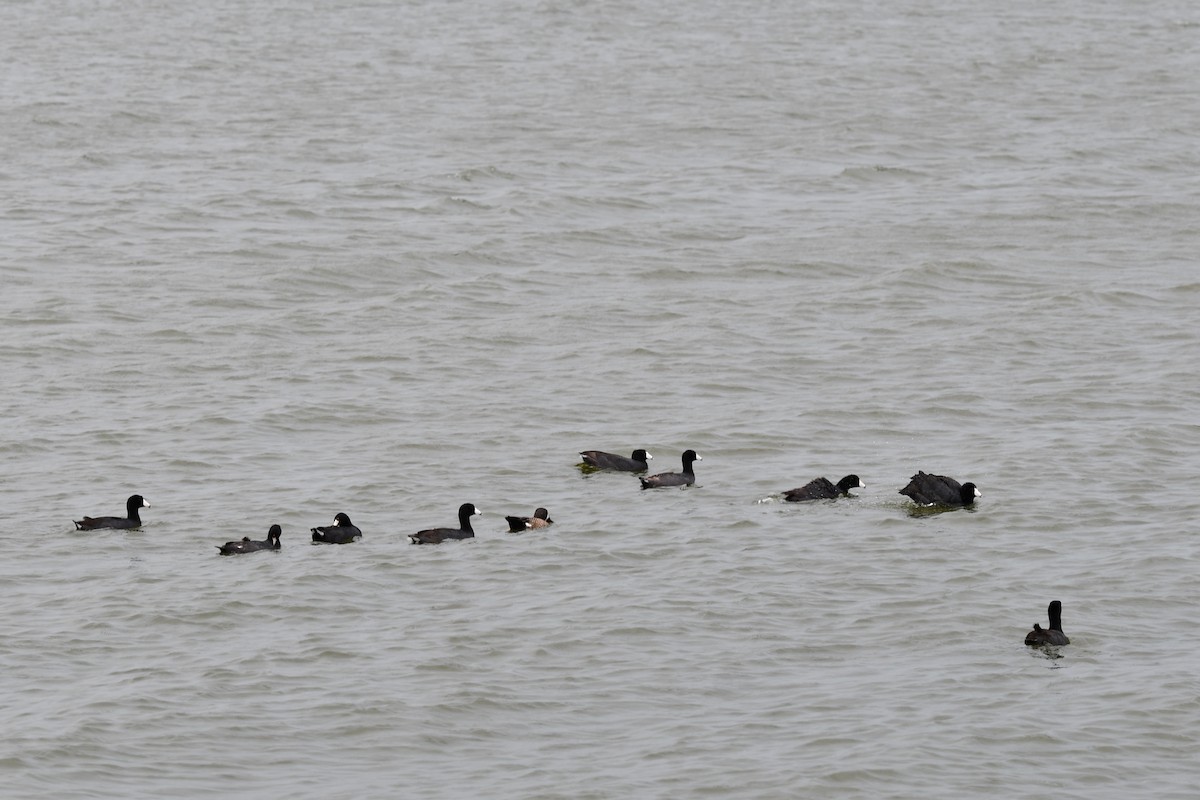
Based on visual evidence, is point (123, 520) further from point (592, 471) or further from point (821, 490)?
point (821, 490)

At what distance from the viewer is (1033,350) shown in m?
28.2

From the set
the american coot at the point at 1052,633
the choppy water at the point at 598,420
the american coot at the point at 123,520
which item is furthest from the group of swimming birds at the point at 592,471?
the american coot at the point at 1052,633

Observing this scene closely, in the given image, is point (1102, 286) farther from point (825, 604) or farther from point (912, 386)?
point (825, 604)

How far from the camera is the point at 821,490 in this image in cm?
2155

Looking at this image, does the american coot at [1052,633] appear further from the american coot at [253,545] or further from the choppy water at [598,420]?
the american coot at [253,545]

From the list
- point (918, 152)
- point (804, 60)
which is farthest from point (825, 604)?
point (804, 60)

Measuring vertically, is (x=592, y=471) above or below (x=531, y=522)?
above

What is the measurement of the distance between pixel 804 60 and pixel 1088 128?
9514mm

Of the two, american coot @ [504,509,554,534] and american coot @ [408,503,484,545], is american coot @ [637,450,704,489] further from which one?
american coot @ [408,503,484,545]

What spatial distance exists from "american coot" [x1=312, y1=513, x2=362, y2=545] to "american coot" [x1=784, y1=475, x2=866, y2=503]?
4.55 metres

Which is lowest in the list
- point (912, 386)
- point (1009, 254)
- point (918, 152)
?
point (912, 386)

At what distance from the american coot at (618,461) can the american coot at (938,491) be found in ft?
10.2

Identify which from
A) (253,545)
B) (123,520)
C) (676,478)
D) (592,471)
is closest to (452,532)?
(253,545)

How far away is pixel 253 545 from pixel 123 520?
66.8 inches
